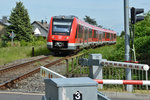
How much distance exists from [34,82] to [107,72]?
2.70 m

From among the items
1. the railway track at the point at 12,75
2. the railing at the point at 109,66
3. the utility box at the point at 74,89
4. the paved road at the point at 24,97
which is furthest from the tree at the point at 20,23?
the utility box at the point at 74,89

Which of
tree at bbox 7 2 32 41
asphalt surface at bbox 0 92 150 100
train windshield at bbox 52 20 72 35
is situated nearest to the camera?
asphalt surface at bbox 0 92 150 100

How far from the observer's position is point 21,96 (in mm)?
7734

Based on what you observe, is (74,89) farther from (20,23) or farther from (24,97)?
(20,23)

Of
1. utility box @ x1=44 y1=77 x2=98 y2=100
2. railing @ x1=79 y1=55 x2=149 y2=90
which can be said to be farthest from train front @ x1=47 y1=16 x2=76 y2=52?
utility box @ x1=44 y1=77 x2=98 y2=100

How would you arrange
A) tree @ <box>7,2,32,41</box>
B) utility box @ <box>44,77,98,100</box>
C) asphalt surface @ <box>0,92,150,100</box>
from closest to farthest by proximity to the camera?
utility box @ <box>44,77,98,100</box> < asphalt surface @ <box>0,92,150,100</box> < tree @ <box>7,2,32,41</box>

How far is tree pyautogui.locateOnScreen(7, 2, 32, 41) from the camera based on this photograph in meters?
62.7

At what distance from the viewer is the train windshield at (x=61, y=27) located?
70.5 ft

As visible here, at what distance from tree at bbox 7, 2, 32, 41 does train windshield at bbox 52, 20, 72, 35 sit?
41.7 meters

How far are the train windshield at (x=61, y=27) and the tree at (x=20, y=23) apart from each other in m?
41.7

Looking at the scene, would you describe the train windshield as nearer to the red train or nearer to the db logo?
the red train

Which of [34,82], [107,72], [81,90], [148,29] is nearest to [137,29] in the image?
[148,29]

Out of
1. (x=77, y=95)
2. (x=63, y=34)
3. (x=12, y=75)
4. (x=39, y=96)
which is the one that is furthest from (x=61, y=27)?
(x=77, y=95)

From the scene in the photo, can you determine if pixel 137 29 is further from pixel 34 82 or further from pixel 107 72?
pixel 34 82
